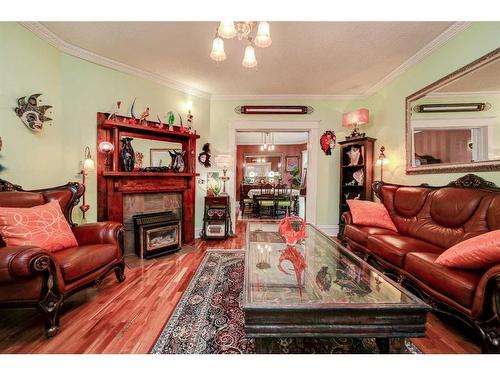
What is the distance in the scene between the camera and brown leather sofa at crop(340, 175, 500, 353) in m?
1.24

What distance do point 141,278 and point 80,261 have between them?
78 cm

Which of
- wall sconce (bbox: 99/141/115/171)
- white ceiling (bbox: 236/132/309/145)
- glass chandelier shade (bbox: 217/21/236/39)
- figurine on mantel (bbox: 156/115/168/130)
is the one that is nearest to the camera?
glass chandelier shade (bbox: 217/21/236/39)

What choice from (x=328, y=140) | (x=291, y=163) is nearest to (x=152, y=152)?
(x=328, y=140)

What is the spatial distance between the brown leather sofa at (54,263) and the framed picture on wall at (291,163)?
7717 millimetres

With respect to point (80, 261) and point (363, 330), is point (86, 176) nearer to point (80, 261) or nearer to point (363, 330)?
point (80, 261)

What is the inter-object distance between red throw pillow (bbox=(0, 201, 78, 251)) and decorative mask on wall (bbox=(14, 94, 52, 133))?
3.05ft

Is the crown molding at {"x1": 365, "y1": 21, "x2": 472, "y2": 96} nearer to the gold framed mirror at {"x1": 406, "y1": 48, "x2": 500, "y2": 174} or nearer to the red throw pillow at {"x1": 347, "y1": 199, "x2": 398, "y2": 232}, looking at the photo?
the gold framed mirror at {"x1": 406, "y1": 48, "x2": 500, "y2": 174}

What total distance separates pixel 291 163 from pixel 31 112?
26.3 ft

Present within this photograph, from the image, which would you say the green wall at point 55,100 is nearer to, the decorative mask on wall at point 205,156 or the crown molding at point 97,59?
the crown molding at point 97,59

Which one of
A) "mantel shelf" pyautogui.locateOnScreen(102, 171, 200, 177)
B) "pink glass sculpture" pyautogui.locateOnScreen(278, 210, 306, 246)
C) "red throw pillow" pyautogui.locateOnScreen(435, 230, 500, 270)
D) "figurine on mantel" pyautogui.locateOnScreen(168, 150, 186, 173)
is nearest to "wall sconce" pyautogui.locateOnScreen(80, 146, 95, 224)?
"mantel shelf" pyautogui.locateOnScreen(102, 171, 200, 177)

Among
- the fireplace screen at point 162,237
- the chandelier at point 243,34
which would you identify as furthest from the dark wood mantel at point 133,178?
the chandelier at point 243,34

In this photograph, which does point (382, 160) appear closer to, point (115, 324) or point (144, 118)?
point (144, 118)

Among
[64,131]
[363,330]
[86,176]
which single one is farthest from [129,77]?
[363,330]
